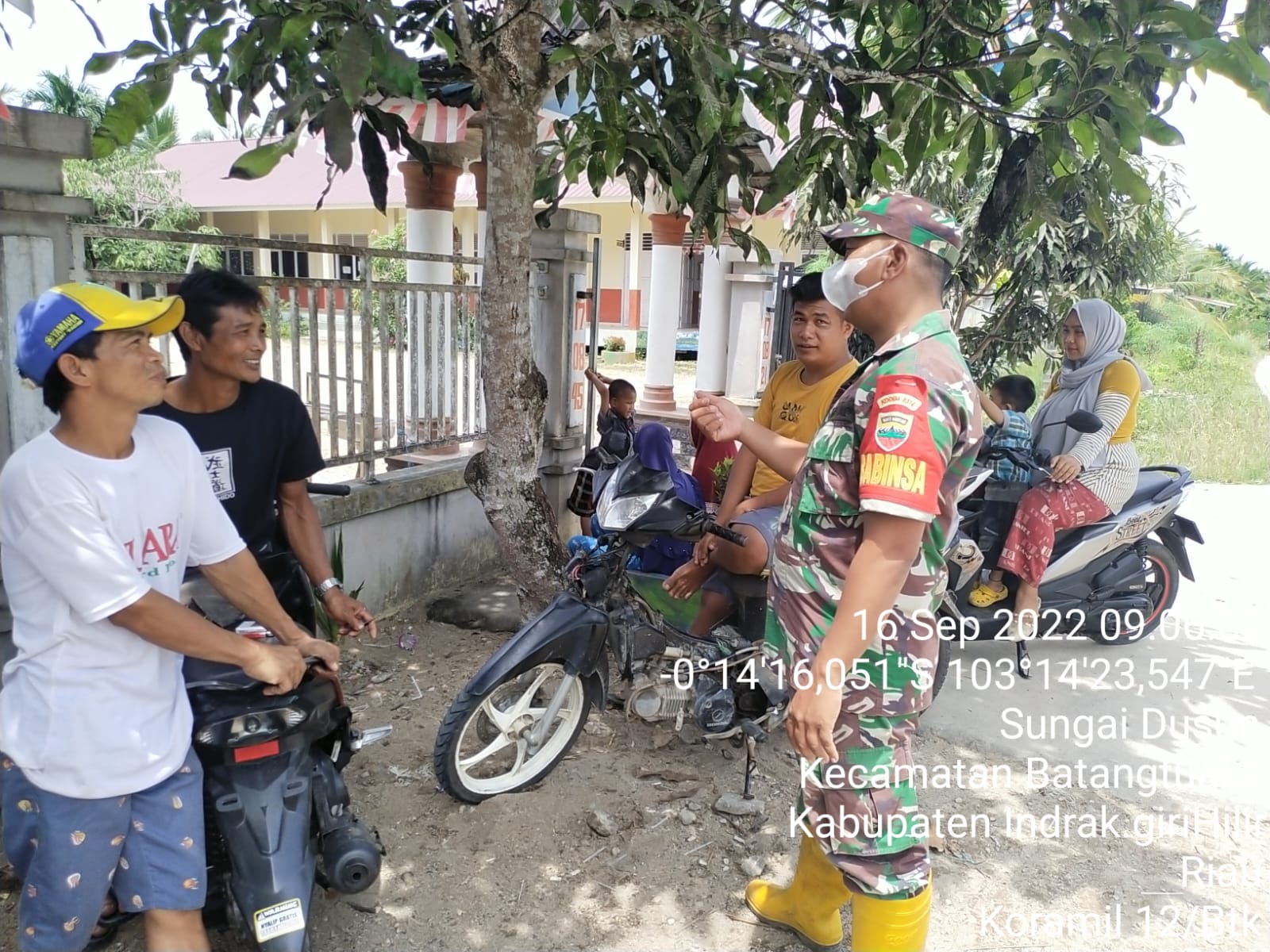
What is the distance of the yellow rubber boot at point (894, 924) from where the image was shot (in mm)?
1992

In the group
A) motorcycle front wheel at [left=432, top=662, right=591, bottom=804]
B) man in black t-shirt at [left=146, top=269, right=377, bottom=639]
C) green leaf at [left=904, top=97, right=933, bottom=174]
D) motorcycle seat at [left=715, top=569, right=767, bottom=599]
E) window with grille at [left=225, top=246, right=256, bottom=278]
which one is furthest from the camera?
window with grille at [left=225, top=246, right=256, bottom=278]

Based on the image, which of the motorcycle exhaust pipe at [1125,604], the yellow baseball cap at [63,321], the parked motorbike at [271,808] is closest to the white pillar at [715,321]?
the motorcycle exhaust pipe at [1125,604]

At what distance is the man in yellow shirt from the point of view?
117 inches

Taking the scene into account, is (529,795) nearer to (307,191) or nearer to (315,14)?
(315,14)

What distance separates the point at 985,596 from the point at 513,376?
2.44 metres

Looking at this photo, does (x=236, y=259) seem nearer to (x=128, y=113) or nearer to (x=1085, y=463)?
(x=128, y=113)

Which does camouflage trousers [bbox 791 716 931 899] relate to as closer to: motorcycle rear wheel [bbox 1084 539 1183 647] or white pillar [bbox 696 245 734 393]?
motorcycle rear wheel [bbox 1084 539 1183 647]

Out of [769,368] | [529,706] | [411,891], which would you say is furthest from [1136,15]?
[769,368]

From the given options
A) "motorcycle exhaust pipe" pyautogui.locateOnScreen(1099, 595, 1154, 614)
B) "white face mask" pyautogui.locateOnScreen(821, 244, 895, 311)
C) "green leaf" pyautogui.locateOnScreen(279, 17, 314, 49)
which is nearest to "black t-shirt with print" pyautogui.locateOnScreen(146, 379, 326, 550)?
"green leaf" pyautogui.locateOnScreen(279, 17, 314, 49)

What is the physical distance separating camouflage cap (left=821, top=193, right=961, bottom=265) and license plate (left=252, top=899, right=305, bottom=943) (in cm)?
183

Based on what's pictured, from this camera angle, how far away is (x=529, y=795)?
2922 millimetres

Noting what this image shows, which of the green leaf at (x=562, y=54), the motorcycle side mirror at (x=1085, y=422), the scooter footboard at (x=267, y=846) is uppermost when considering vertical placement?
the green leaf at (x=562, y=54)

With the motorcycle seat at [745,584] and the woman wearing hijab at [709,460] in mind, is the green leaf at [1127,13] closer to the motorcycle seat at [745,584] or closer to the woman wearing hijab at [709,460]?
the motorcycle seat at [745,584]

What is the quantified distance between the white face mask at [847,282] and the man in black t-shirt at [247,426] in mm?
1504
